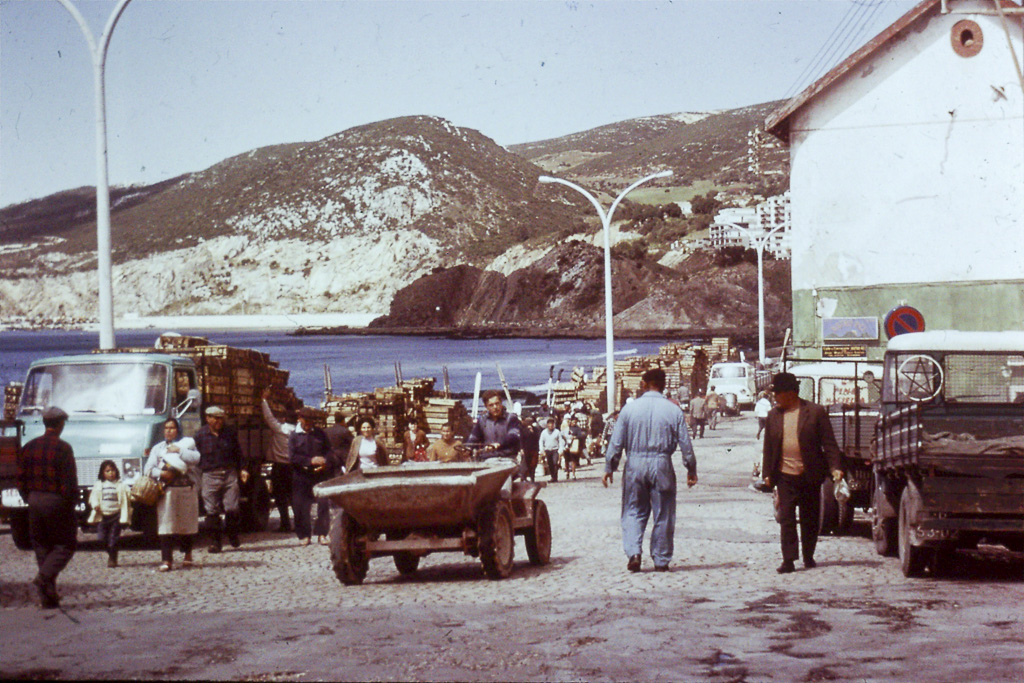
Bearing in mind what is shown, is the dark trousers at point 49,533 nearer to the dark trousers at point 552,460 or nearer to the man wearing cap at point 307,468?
the man wearing cap at point 307,468

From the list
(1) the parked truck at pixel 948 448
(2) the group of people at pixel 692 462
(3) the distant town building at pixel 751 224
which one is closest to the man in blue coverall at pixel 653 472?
(2) the group of people at pixel 692 462

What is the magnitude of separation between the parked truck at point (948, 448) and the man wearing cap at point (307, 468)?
653 cm

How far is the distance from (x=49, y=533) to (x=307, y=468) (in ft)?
19.2

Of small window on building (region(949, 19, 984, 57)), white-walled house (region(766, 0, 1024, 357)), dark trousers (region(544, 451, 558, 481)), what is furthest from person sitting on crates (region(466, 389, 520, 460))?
small window on building (region(949, 19, 984, 57))

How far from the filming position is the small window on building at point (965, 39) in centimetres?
3353

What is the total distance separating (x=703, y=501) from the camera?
2117cm

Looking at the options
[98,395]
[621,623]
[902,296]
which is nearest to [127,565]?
A: [98,395]

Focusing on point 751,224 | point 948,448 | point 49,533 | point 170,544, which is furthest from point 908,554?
point 751,224

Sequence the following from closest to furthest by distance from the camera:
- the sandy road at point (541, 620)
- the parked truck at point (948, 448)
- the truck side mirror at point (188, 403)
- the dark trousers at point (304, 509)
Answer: the sandy road at point (541, 620)
the parked truck at point (948, 448)
the truck side mirror at point (188, 403)
the dark trousers at point (304, 509)

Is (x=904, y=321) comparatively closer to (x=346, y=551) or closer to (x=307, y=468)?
(x=307, y=468)

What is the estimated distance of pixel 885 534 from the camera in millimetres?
13453

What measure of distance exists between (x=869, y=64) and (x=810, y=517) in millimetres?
24734

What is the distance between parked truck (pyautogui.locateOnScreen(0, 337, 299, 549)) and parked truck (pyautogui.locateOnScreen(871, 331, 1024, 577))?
8102 millimetres

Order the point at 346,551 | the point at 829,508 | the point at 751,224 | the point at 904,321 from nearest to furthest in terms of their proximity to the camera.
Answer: the point at 346,551, the point at 829,508, the point at 904,321, the point at 751,224
